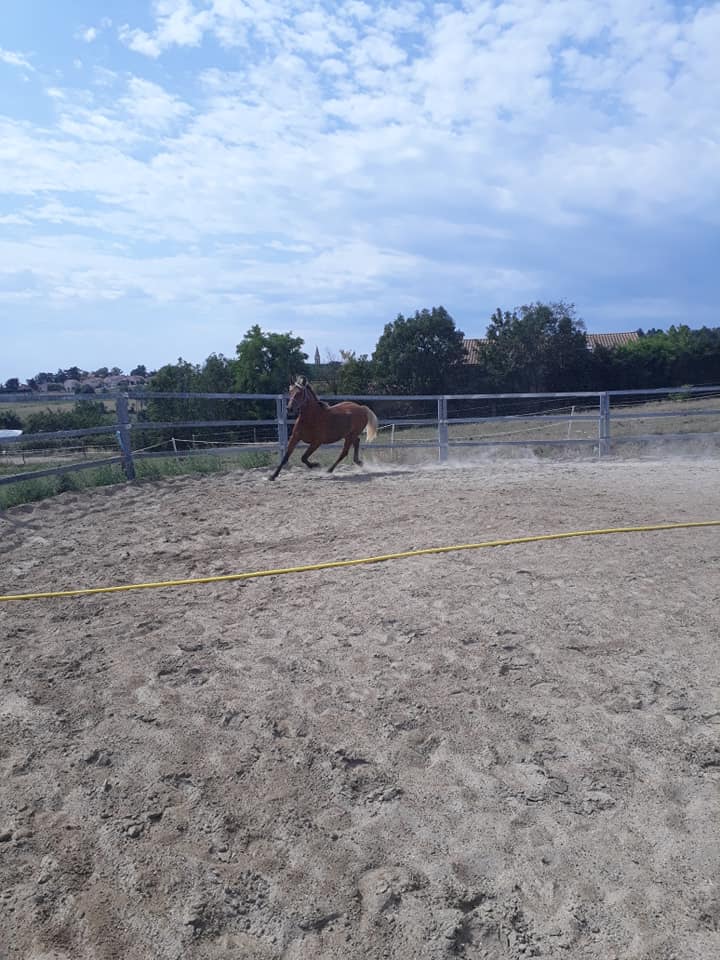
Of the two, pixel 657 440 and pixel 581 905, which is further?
pixel 657 440

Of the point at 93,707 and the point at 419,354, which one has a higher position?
the point at 419,354

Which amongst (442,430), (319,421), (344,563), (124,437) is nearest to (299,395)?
(319,421)

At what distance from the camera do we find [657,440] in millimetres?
12750

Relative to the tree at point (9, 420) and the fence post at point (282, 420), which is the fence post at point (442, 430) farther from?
the tree at point (9, 420)

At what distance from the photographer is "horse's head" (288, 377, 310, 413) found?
9.45 meters

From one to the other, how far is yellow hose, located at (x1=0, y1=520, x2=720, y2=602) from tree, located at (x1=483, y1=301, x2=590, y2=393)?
23784 millimetres

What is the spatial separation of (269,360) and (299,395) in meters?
23.7

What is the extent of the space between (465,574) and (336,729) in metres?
2.12

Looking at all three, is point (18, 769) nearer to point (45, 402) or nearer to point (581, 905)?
point (581, 905)

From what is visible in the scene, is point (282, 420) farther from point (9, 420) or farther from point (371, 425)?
point (9, 420)

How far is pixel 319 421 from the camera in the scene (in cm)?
980

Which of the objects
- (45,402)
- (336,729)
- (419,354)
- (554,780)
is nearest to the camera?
(554,780)

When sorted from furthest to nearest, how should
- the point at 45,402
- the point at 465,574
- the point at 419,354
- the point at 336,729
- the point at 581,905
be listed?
the point at 419,354
the point at 45,402
the point at 465,574
the point at 336,729
the point at 581,905

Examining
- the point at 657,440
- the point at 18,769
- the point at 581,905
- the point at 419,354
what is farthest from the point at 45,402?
the point at 419,354
